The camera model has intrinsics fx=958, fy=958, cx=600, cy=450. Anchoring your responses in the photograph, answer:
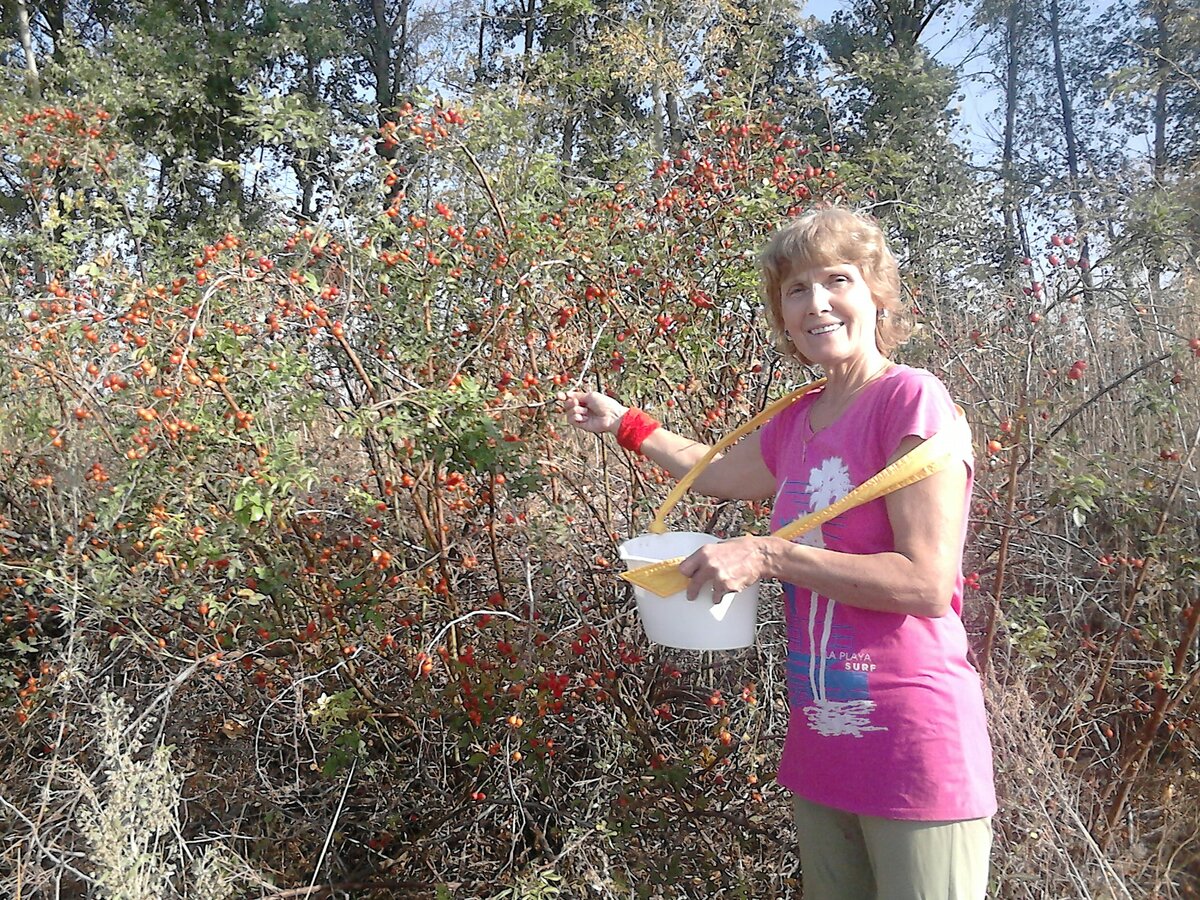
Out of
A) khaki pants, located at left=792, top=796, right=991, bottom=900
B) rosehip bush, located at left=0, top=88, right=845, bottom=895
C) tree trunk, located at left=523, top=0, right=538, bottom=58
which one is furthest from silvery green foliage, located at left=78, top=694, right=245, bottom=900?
tree trunk, located at left=523, top=0, right=538, bottom=58

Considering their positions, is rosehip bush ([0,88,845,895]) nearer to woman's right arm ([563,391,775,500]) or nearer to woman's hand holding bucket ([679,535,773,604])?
woman's right arm ([563,391,775,500])

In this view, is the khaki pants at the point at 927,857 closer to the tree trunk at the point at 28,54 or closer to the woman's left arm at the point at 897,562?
the woman's left arm at the point at 897,562

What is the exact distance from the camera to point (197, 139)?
11.5m

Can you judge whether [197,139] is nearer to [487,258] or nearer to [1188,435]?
[487,258]

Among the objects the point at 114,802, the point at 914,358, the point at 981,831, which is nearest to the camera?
the point at 981,831

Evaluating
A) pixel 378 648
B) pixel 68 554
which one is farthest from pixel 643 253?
pixel 68 554

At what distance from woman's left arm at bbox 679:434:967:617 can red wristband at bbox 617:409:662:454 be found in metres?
0.59

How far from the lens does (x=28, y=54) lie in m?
10.2

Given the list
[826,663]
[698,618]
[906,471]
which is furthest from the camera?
[698,618]

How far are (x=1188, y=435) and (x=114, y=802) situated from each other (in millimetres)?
2990

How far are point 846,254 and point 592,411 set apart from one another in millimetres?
674

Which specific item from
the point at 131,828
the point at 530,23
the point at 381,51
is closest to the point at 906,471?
the point at 131,828

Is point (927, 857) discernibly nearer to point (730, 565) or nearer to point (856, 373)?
point (730, 565)

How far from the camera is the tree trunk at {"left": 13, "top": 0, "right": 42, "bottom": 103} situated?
350 inches
